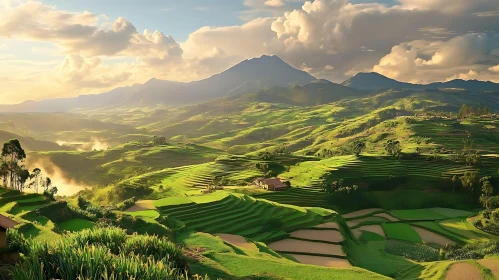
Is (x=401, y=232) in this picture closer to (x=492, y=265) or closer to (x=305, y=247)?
(x=305, y=247)

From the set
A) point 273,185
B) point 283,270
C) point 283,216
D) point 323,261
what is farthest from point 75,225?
point 273,185

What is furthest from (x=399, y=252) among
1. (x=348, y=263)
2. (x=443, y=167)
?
(x=443, y=167)

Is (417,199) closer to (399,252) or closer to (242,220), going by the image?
(399,252)

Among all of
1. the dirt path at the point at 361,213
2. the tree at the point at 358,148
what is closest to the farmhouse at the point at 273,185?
the dirt path at the point at 361,213

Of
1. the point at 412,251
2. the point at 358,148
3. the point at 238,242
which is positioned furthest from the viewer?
the point at 358,148

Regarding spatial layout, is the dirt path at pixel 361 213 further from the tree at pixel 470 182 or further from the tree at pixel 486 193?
the tree at pixel 470 182

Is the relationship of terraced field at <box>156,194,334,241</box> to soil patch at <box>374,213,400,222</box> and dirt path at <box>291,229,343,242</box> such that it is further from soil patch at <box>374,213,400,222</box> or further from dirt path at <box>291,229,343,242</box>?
soil patch at <box>374,213,400,222</box>

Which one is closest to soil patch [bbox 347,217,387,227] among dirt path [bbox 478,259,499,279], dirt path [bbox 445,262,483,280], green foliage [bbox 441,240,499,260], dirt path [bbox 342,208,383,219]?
dirt path [bbox 342,208,383,219]
